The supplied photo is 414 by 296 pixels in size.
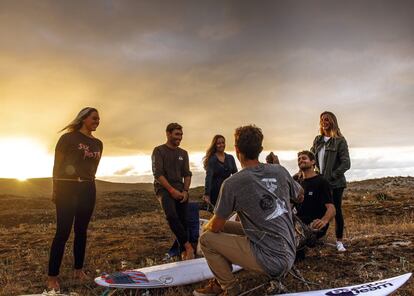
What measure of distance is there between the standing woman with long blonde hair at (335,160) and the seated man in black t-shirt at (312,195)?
0.81 meters

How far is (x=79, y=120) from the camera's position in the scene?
6.54m

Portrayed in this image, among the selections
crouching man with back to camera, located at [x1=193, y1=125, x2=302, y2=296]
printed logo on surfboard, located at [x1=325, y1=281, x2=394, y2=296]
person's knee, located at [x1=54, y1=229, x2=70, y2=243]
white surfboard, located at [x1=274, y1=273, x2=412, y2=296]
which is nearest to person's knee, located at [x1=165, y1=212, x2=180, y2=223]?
person's knee, located at [x1=54, y1=229, x2=70, y2=243]

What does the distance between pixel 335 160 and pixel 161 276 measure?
3852mm

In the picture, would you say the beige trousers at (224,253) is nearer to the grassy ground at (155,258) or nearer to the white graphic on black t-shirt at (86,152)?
the grassy ground at (155,258)

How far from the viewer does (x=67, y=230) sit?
6.15 meters

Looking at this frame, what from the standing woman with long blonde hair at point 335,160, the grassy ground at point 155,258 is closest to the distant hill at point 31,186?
the grassy ground at point 155,258

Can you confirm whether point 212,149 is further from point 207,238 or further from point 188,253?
point 207,238

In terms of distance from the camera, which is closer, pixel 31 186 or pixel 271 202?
pixel 271 202

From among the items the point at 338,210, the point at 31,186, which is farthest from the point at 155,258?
the point at 31,186

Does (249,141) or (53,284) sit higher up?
(249,141)

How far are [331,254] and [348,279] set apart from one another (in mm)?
1254

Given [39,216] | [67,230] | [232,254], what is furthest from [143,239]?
[39,216]

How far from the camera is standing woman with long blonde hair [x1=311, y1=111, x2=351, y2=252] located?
747 centimetres

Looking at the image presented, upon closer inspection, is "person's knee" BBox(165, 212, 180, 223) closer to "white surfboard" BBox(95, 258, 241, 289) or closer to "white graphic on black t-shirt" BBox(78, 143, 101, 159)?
"white surfboard" BBox(95, 258, 241, 289)
